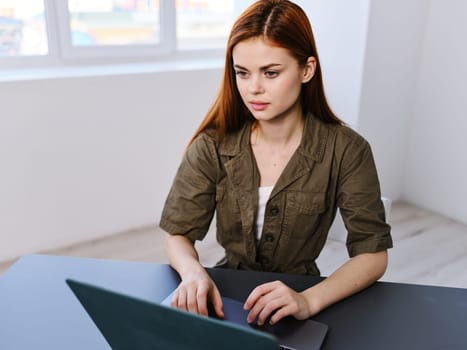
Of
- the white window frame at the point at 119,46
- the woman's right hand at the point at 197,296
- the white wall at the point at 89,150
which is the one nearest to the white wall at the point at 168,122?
the white wall at the point at 89,150

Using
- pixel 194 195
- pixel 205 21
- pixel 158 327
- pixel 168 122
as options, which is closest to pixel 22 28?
pixel 168 122

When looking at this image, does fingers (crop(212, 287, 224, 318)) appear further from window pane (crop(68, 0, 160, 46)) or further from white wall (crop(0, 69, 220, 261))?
window pane (crop(68, 0, 160, 46))

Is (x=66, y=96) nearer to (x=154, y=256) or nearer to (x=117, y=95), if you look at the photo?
(x=117, y=95)

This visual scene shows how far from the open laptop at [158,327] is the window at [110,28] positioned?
2054 mm

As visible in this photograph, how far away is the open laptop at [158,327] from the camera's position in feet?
1.59

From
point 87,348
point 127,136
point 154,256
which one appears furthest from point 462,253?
point 87,348

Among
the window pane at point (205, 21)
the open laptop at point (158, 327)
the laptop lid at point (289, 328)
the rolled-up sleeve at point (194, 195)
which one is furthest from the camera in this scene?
the window pane at point (205, 21)

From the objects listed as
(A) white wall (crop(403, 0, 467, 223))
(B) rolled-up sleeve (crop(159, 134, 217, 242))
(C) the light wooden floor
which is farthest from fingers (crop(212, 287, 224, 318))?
(A) white wall (crop(403, 0, 467, 223))

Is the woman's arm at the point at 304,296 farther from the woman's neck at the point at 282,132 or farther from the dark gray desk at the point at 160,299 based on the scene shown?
the woman's neck at the point at 282,132

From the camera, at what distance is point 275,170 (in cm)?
117

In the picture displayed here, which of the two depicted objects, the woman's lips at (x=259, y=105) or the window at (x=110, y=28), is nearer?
the woman's lips at (x=259, y=105)

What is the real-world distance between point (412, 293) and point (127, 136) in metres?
1.84

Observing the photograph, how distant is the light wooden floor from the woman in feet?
3.88

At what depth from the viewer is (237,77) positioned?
1.07 m
